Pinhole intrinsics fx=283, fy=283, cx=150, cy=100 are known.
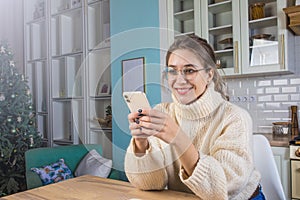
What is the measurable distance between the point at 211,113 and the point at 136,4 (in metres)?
1.83

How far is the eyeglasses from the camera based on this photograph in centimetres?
70

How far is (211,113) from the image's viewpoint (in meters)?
0.94

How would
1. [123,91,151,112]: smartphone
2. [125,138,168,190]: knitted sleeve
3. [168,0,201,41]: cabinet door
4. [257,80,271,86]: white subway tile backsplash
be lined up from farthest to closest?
1. [168,0,201,41]: cabinet door
2. [257,80,271,86]: white subway tile backsplash
3. [125,138,168,190]: knitted sleeve
4. [123,91,151,112]: smartphone

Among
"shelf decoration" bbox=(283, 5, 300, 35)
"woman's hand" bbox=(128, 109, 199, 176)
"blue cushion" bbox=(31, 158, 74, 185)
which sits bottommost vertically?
"blue cushion" bbox=(31, 158, 74, 185)

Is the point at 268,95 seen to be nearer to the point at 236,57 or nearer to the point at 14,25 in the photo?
the point at 236,57

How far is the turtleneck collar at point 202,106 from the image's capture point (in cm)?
90

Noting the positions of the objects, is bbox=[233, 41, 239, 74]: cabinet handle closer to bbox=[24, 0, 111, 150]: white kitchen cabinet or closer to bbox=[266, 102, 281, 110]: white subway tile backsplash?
bbox=[266, 102, 281, 110]: white subway tile backsplash

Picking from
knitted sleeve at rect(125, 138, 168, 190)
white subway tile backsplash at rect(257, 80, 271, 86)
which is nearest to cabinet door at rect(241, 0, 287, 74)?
white subway tile backsplash at rect(257, 80, 271, 86)

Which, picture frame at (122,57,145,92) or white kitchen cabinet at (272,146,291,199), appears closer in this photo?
picture frame at (122,57,145,92)

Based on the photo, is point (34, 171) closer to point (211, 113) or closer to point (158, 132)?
point (211, 113)

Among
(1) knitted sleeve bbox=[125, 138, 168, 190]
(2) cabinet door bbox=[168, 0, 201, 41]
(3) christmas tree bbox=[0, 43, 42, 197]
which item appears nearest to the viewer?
(1) knitted sleeve bbox=[125, 138, 168, 190]

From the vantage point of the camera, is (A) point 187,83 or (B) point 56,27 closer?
(A) point 187,83

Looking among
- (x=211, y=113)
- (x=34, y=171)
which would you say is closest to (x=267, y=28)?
(x=211, y=113)

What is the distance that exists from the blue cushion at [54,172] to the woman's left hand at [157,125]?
163 cm
